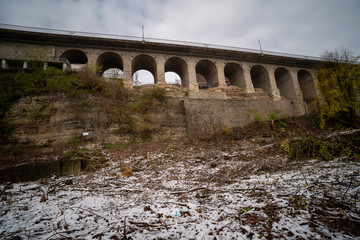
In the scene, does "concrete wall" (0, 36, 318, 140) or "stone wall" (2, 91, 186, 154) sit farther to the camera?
"concrete wall" (0, 36, 318, 140)

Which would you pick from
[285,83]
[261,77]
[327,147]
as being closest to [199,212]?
[327,147]

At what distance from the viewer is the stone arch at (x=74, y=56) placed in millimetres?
13695

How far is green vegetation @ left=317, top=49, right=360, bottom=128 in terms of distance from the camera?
1273cm

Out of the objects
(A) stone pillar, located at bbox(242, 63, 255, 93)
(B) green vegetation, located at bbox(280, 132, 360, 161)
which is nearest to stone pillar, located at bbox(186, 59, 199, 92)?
(A) stone pillar, located at bbox(242, 63, 255, 93)

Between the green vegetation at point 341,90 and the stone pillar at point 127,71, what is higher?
the stone pillar at point 127,71

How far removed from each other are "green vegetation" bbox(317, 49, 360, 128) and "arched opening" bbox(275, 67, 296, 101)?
11.2 feet

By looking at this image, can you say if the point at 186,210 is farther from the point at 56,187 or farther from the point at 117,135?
the point at 117,135

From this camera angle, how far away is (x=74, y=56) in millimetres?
14484

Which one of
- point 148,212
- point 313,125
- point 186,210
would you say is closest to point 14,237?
point 148,212

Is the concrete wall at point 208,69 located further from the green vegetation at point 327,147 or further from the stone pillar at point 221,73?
the green vegetation at point 327,147

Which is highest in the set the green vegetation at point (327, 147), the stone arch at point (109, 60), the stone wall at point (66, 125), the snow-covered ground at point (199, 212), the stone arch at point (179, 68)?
the stone arch at point (109, 60)

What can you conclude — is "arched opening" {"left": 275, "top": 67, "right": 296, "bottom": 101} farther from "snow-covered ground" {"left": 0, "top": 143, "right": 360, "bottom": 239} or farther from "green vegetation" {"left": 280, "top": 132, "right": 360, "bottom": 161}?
"snow-covered ground" {"left": 0, "top": 143, "right": 360, "bottom": 239}

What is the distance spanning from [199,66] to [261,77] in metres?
7.96

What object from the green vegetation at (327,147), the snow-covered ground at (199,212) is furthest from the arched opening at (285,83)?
the snow-covered ground at (199,212)
